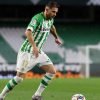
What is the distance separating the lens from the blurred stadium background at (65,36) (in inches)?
1089

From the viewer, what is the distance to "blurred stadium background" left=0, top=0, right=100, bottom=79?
27656 millimetres

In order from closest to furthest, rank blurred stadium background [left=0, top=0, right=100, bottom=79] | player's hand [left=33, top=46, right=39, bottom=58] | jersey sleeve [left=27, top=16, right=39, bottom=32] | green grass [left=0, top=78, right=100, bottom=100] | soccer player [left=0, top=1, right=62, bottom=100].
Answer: player's hand [left=33, top=46, right=39, bottom=58] → jersey sleeve [left=27, top=16, right=39, bottom=32] → soccer player [left=0, top=1, right=62, bottom=100] → green grass [left=0, top=78, right=100, bottom=100] → blurred stadium background [left=0, top=0, right=100, bottom=79]

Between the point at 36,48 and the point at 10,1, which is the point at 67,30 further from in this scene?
the point at 36,48

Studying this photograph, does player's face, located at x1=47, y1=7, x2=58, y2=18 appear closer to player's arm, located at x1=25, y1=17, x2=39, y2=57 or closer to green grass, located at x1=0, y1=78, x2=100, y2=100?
player's arm, located at x1=25, y1=17, x2=39, y2=57

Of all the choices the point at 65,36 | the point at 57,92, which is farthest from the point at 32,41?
the point at 65,36

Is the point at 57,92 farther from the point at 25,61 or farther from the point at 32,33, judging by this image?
the point at 32,33

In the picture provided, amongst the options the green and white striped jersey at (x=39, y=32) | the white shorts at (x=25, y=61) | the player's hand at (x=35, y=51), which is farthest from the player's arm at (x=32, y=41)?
the white shorts at (x=25, y=61)

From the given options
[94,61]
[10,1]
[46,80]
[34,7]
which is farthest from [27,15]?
[46,80]

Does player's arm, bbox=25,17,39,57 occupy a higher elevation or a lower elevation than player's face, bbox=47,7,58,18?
lower

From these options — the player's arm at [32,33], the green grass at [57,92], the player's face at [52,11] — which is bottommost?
the green grass at [57,92]

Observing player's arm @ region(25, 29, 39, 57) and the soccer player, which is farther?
the soccer player

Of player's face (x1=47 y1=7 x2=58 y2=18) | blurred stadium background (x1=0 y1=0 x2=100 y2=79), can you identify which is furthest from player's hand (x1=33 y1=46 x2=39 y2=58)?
blurred stadium background (x1=0 y1=0 x2=100 y2=79)

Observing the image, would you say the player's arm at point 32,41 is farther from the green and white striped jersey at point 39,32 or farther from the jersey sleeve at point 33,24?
the green and white striped jersey at point 39,32

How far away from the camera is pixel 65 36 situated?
32.0 m
